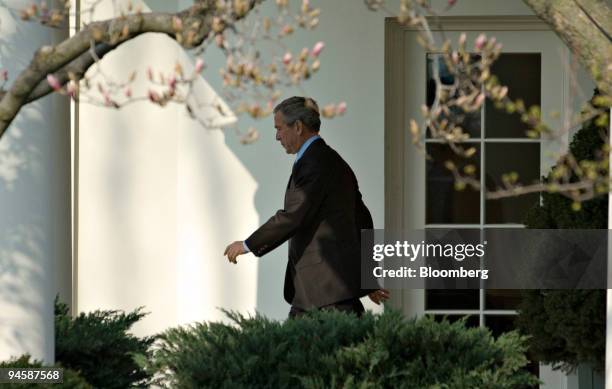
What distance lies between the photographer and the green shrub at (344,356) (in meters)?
5.14

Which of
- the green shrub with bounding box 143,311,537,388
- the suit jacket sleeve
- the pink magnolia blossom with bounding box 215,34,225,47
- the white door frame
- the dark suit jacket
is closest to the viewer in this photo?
the pink magnolia blossom with bounding box 215,34,225,47

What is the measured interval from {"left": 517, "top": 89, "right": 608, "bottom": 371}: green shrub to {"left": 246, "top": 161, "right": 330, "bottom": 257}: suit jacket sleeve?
1.58m

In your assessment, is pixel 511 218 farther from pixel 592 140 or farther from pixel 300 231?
pixel 300 231

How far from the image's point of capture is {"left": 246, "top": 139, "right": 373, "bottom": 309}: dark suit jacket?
21.0 ft

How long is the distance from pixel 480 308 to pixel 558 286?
154cm

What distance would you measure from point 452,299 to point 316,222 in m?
2.58

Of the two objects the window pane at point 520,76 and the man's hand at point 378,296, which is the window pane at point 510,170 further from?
the man's hand at point 378,296

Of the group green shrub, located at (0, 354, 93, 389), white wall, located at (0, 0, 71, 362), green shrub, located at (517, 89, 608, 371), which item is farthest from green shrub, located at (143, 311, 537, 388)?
green shrub, located at (517, 89, 608, 371)

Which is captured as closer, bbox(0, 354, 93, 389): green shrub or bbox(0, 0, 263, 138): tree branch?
bbox(0, 0, 263, 138): tree branch

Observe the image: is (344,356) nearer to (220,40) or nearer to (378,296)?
(378,296)

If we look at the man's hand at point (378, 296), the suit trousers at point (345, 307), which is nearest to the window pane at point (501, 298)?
the man's hand at point (378, 296)

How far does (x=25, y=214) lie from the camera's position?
16.6 ft

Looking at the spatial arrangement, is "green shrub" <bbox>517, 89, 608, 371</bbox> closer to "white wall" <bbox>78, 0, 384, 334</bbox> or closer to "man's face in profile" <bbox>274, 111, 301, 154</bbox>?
"white wall" <bbox>78, 0, 384, 334</bbox>

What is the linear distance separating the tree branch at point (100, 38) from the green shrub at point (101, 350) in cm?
220
